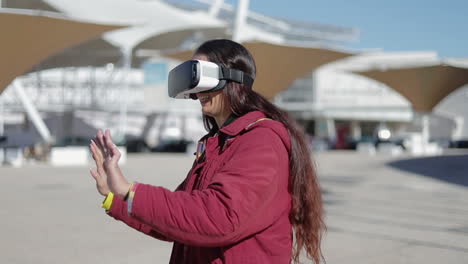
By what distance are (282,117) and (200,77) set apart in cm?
34

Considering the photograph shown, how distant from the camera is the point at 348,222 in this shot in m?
7.73

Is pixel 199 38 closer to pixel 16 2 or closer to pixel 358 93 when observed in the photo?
pixel 16 2

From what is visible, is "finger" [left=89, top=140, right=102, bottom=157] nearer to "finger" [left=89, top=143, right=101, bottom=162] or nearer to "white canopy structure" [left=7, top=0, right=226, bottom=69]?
"finger" [left=89, top=143, right=101, bottom=162]

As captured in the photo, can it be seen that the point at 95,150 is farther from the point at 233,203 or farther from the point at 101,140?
the point at 233,203

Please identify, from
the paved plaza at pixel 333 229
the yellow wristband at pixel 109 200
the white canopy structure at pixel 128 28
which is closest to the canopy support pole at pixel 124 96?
the white canopy structure at pixel 128 28

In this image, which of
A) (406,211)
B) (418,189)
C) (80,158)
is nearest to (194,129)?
(80,158)

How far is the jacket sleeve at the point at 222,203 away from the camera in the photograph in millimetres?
1524

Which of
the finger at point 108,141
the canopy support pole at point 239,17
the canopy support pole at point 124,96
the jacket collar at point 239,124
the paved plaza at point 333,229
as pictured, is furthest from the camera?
the canopy support pole at point 124,96

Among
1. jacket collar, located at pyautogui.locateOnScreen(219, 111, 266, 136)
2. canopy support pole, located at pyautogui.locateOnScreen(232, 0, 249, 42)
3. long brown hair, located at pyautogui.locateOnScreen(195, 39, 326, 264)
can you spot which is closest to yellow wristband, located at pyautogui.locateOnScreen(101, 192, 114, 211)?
jacket collar, located at pyautogui.locateOnScreen(219, 111, 266, 136)

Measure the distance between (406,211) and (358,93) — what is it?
6034 cm

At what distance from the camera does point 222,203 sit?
155 centimetres

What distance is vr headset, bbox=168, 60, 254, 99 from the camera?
68.4 inches

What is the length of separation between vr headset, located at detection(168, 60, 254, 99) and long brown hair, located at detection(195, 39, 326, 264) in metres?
0.03

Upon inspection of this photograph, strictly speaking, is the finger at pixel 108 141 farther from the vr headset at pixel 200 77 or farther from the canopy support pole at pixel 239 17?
the canopy support pole at pixel 239 17
